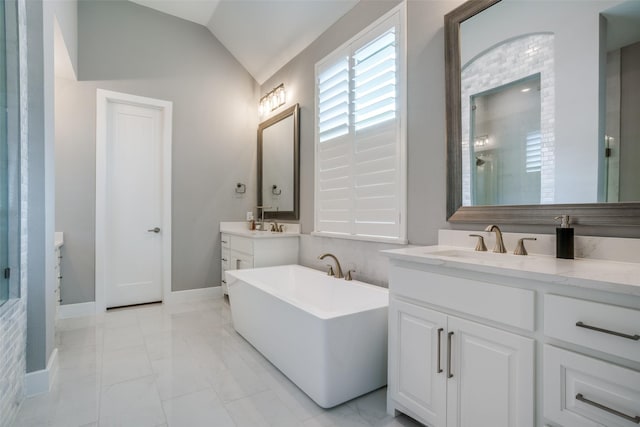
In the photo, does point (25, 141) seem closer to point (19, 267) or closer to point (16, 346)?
point (19, 267)

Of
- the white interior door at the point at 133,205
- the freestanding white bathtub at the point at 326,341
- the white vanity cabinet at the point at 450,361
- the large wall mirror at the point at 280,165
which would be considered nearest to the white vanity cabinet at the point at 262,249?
the large wall mirror at the point at 280,165

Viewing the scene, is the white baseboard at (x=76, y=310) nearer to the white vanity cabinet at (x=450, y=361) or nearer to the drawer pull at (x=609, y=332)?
the white vanity cabinet at (x=450, y=361)

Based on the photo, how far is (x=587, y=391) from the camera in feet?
3.24

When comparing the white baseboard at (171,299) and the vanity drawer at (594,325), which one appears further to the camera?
the white baseboard at (171,299)

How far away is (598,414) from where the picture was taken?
3.15ft

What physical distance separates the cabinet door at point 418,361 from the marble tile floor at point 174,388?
20 cm

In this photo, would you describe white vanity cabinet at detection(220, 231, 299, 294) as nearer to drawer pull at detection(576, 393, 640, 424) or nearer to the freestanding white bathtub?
the freestanding white bathtub

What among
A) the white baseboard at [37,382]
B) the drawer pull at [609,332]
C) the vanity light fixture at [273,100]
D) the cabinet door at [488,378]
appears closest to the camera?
the drawer pull at [609,332]

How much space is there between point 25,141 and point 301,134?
226cm

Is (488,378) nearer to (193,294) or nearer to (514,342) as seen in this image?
(514,342)

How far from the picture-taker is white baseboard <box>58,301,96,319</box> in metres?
3.27

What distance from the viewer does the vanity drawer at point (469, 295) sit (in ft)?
3.76

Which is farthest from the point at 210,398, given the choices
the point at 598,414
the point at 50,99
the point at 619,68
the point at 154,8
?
the point at 154,8

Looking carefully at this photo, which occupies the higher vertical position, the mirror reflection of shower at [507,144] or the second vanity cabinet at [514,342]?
the mirror reflection of shower at [507,144]
